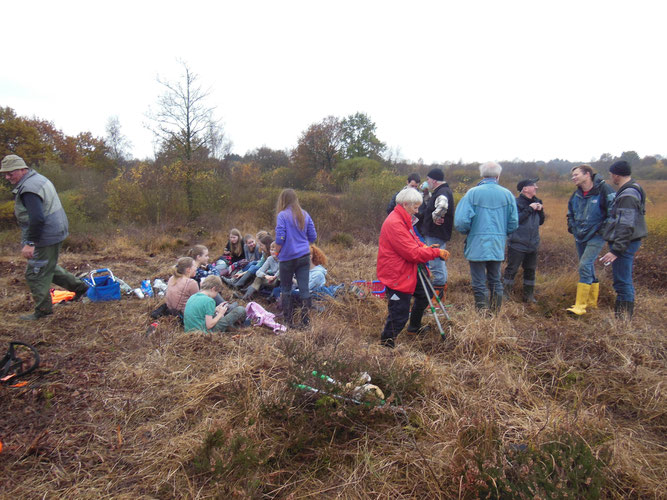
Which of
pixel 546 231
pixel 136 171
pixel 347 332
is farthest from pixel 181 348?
pixel 136 171

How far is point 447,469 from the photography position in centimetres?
184

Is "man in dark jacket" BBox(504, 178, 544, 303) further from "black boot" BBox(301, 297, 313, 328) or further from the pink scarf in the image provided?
the pink scarf

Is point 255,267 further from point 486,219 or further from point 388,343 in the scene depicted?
point 486,219

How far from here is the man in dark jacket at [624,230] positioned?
144 inches

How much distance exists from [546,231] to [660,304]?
4545 mm

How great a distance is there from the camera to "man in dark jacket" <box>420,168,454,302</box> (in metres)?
4.46

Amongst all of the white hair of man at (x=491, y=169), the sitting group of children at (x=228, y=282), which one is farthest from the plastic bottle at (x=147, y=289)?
the white hair of man at (x=491, y=169)

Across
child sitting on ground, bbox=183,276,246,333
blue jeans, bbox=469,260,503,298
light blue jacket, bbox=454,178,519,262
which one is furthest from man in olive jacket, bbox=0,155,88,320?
blue jeans, bbox=469,260,503,298

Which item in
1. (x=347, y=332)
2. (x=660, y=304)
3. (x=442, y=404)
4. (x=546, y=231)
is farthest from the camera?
(x=546, y=231)

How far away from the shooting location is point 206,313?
12.5 ft

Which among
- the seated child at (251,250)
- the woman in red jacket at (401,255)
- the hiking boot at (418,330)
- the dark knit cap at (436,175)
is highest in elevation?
the dark knit cap at (436,175)

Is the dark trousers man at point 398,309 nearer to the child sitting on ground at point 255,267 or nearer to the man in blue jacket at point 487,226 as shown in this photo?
the man in blue jacket at point 487,226

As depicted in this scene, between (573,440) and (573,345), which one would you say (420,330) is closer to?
(573,345)

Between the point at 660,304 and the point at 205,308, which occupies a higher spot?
the point at 205,308
